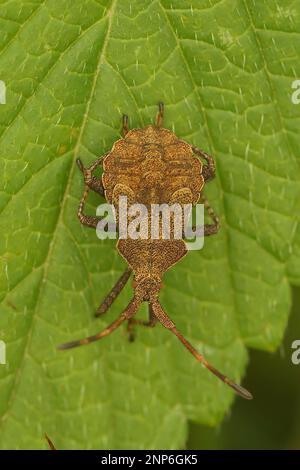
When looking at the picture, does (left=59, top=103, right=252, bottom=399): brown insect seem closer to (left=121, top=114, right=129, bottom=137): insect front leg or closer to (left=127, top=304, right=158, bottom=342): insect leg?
(left=121, top=114, right=129, bottom=137): insect front leg

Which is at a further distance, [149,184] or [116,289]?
[116,289]

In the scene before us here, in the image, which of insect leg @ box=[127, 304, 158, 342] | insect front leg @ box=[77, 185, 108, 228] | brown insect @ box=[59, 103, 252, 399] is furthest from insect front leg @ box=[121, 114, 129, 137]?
insect leg @ box=[127, 304, 158, 342]

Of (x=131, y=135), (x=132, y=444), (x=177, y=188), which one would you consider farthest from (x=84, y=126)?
(x=132, y=444)

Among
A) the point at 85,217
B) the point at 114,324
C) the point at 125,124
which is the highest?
the point at 125,124

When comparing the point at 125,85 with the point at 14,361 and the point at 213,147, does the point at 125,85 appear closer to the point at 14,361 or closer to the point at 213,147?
the point at 213,147

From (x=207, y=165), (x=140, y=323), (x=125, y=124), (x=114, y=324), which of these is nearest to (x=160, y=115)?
(x=125, y=124)

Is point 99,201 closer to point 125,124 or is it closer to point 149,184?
point 149,184
